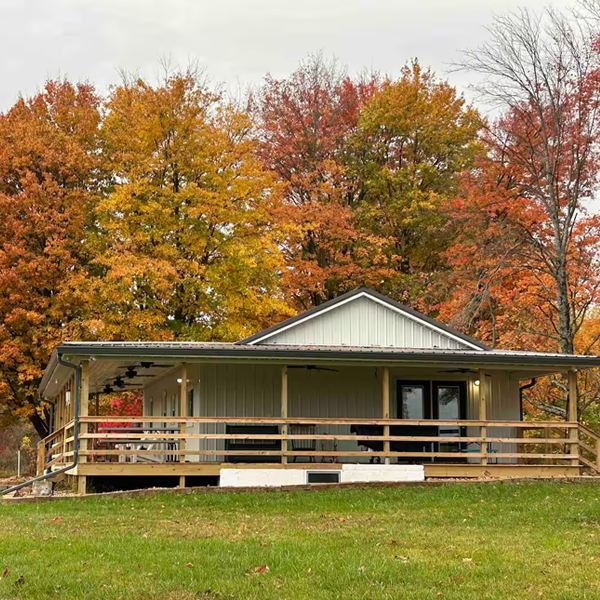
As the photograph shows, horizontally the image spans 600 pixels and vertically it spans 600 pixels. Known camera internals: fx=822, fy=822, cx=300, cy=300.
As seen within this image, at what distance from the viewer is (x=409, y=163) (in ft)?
111

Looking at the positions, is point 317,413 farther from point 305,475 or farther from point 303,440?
point 305,475

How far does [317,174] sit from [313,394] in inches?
581

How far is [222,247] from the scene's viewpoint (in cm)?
2714

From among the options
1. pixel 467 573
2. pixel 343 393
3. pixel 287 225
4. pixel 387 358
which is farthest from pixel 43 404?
pixel 467 573

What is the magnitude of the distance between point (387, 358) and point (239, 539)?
25.3 feet

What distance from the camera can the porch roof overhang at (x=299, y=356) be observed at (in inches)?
658

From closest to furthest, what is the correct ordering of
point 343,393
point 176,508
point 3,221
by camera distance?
point 176,508 → point 343,393 → point 3,221

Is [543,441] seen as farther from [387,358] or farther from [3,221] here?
[3,221]

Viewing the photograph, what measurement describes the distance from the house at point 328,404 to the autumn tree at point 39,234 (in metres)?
4.53

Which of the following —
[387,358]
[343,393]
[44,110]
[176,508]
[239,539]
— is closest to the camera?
[239,539]

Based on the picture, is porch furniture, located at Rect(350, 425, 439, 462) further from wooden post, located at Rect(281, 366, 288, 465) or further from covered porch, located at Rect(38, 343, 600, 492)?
wooden post, located at Rect(281, 366, 288, 465)

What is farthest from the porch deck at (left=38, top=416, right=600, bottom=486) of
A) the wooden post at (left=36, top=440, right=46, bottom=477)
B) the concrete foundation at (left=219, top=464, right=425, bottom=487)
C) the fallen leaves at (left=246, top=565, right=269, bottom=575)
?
the fallen leaves at (left=246, top=565, right=269, bottom=575)

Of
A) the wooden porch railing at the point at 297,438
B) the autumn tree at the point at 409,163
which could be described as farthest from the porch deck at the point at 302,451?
the autumn tree at the point at 409,163

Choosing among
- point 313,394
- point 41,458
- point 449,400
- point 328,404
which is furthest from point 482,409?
point 41,458
